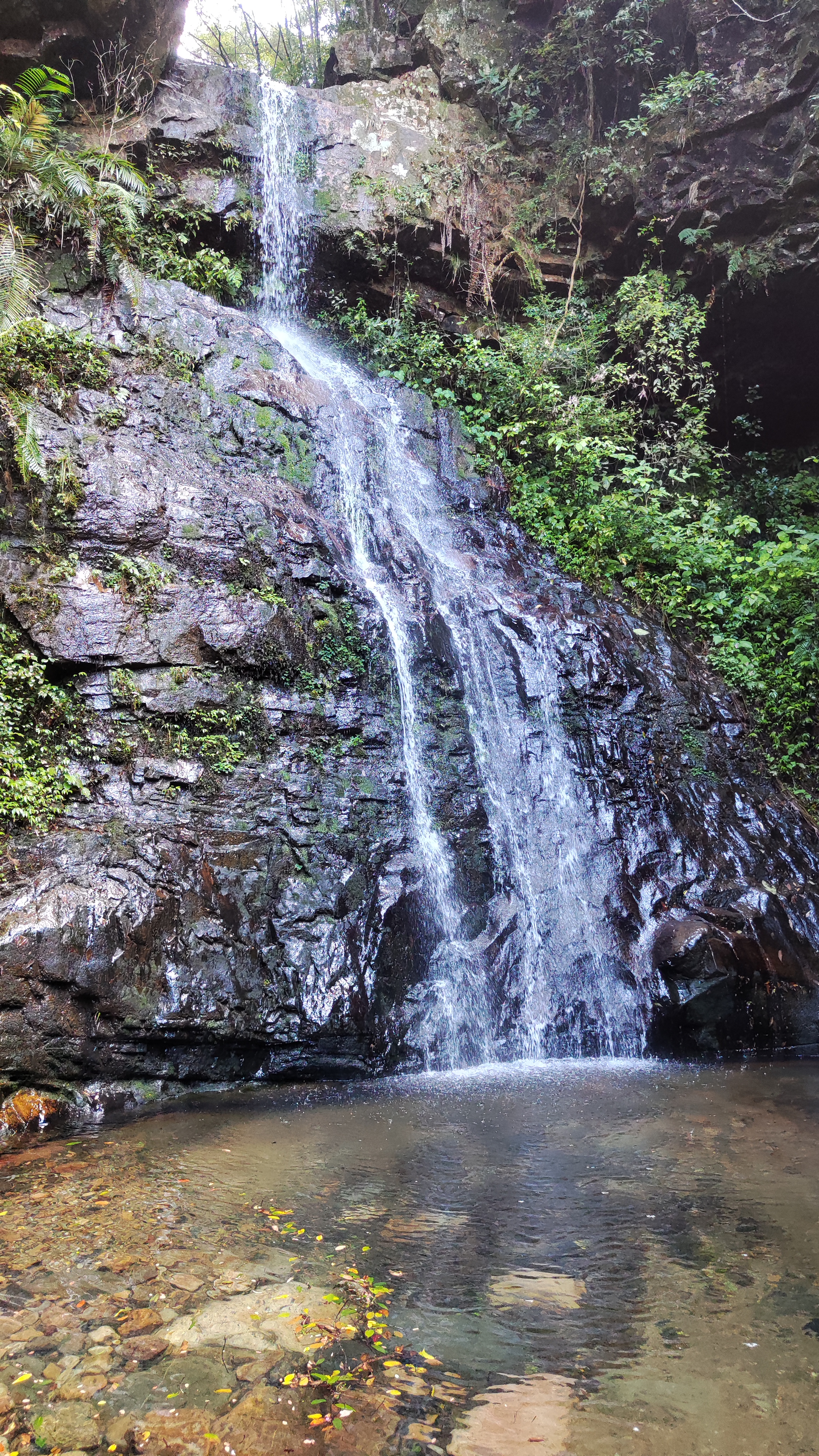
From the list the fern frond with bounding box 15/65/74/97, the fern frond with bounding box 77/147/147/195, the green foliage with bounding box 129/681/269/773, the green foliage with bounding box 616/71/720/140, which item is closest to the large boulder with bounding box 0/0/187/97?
the fern frond with bounding box 15/65/74/97

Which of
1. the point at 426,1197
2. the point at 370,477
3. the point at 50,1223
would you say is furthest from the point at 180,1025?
the point at 370,477

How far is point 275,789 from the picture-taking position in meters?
6.74

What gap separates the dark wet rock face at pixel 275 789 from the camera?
5.56m

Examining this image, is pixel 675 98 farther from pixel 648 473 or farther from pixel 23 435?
pixel 23 435

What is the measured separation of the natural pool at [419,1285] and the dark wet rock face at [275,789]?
3.49 ft

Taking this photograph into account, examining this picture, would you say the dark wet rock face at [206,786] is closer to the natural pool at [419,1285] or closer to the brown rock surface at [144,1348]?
the natural pool at [419,1285]

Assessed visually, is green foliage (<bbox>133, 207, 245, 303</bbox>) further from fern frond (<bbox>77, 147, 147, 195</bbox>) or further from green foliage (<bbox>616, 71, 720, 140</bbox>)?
green foliage (<bbox>616, 71, 720, 140</bbox>)

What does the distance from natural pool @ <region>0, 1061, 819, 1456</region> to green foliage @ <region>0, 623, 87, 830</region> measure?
2342mm

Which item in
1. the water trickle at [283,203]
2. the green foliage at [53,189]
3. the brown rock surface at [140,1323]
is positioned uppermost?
the water trickle at [283,203]

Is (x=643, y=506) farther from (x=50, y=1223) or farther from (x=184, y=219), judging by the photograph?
(x=50, y=1223)

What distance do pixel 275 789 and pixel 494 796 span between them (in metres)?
2.19

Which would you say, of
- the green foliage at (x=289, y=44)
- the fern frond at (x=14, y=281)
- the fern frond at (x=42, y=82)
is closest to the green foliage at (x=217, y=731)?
the fern frond at (x=14, y=281)

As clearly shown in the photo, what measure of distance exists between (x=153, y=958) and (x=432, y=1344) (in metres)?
3.60

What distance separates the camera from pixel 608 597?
9977mm
